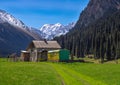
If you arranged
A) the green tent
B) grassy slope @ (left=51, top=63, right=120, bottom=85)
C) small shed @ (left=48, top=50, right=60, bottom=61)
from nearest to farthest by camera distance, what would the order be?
grassy slope @ (left=51, top=63, right=120, bottom=85) < the green tent < small shed @ (left=48, top=50, right=60, bottom=61)

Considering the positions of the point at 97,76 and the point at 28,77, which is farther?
the point at 97,76

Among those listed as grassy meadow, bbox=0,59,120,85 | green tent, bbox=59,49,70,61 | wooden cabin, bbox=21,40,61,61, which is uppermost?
wooden cabin, bbox=21,40,61,61

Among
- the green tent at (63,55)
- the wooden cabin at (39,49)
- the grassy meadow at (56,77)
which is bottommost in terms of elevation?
the grassy meadow at (56,77)

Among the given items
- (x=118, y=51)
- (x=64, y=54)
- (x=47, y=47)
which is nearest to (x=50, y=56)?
(x=64, y=54)

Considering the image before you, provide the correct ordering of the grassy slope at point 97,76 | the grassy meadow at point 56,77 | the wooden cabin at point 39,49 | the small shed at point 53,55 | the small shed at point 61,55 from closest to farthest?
1. the grassy meadow at point 56,77
2. the grassy slope at point 97,76
3. the small shed at point 61,55
4. the small shed at point 53,55
5. the wooden cabin at point 39,49

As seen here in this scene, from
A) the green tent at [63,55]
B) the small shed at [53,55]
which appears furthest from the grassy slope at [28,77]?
the small shed at [53,55]

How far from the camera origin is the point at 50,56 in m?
130

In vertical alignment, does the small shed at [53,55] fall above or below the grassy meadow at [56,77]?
above

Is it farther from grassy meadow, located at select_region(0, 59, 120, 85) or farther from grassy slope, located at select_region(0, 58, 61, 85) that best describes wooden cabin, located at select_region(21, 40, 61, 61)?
grassy slope, located at select_region(0, 58, 61, 85)

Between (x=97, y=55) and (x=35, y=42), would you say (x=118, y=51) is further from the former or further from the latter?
(x=35, y=42)

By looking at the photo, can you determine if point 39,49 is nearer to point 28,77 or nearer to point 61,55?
point 61,55

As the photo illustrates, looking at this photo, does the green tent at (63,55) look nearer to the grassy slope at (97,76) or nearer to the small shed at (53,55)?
the small shed at (53,55)

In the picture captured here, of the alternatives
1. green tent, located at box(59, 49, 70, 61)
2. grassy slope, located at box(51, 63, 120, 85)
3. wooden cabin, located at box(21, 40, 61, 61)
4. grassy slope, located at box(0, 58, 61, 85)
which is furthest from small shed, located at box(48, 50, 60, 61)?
grassy slope, located at box(0, 58, 61, 85)

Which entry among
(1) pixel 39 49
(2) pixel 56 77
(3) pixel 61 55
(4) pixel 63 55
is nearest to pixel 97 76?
(2) pixel 56 77
